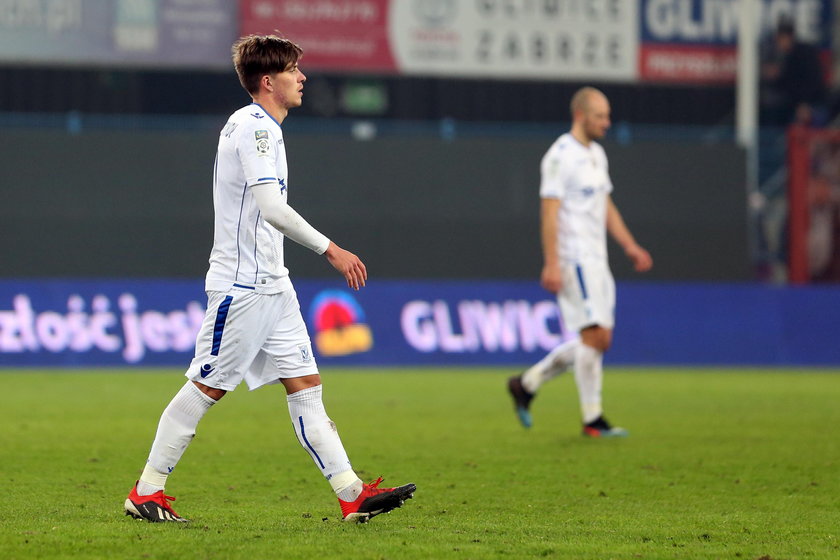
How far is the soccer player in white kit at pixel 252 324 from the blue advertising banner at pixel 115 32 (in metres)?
13.1

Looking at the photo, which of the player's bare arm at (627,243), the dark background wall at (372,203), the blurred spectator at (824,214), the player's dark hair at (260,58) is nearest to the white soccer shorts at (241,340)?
the player's dark hair at (260,58)

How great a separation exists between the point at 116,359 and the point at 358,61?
5650 millimetres

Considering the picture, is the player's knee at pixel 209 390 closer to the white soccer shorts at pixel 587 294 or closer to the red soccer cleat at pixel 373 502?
the red soccer cleat at pixel 373 502

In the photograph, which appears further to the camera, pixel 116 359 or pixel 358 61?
pixel 358 61

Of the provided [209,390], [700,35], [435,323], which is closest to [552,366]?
[209,390]

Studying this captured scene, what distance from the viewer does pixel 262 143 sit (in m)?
5.88

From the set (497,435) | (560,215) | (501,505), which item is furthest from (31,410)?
(501,505)

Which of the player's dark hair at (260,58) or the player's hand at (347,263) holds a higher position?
the player's dark hair at (260,58)

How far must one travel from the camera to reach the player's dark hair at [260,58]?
6.06 meters

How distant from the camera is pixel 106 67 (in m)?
19.8

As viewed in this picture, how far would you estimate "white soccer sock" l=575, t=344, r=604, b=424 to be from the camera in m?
9.85

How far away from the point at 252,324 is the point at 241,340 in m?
0.08

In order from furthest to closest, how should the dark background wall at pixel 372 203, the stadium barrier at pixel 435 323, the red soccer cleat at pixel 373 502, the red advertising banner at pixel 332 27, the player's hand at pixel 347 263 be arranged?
1. the red advertising banner at pixel 332 27
2. the dark background wall at pixel 372 203
3. the stadium barrier at pixel 435 323
4. the red soccer cleat at pixel 373 502
5. the player's hand at pixel 347 263

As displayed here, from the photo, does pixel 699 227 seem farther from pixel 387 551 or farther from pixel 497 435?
pixel 387 551
